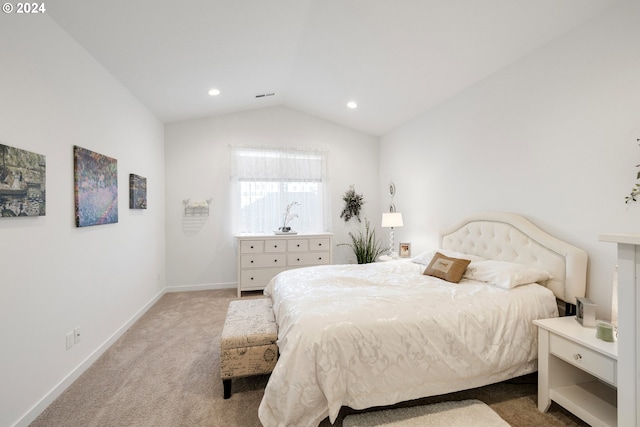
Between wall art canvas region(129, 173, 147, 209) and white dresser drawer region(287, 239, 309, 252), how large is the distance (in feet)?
6.58

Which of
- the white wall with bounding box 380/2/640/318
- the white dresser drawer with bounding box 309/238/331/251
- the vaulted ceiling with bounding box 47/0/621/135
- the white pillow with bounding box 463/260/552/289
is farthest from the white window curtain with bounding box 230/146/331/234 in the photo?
the white pillow with bounding box 463/260/552/289

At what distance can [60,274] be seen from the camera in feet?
6.63

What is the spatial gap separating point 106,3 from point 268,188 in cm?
305

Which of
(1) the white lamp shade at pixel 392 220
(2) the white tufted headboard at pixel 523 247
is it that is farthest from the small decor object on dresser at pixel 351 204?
(2) the white tufted headboard at pixel 523 247

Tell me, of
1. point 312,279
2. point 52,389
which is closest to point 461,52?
point 312,279

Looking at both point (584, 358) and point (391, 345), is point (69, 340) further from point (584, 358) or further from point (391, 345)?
point (584, 358)

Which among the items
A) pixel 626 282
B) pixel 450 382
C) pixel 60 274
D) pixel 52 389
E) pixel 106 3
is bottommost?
pixel 52 389

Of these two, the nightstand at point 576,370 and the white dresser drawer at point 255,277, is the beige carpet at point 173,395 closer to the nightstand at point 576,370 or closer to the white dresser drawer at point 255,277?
the nightstand at point 576,370

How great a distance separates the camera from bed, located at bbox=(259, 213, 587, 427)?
58.4 inches

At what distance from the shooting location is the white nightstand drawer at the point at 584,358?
4.73ft

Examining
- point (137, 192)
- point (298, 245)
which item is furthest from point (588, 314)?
point (137, 192)

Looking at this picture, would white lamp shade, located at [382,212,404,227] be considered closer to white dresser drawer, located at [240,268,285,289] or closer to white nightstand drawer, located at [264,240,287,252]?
white nightstand drawer, located at [264,240,287,252]

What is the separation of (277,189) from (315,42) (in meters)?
2.39

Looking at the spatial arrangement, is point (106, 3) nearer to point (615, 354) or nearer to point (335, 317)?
point (335, 317)
